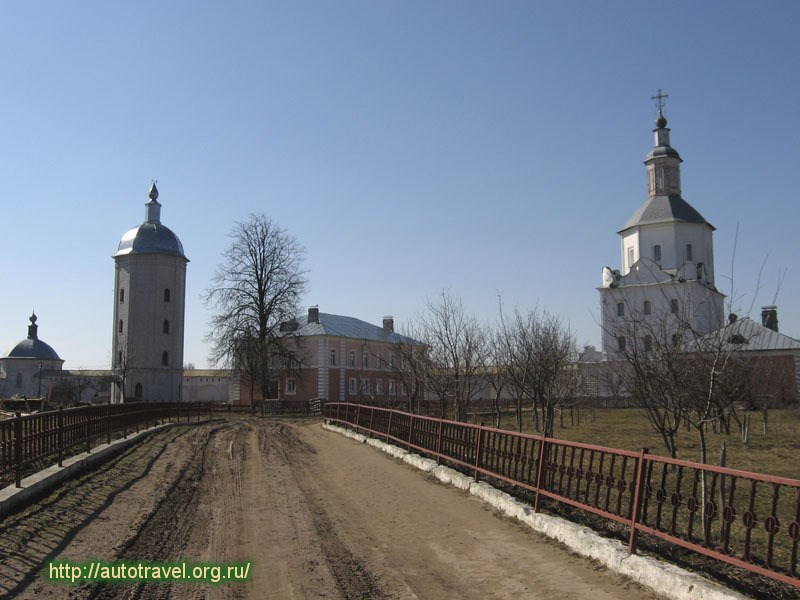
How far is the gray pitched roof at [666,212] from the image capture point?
5962 centimetres

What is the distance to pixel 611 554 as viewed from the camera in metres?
6.45

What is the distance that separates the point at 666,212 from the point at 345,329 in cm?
2978

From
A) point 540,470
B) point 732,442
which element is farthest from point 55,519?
point 732,442

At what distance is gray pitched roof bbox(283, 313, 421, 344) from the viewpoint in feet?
187

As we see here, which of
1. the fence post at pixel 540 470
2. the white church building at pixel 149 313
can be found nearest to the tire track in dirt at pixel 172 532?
the fence post at pixel 540 470

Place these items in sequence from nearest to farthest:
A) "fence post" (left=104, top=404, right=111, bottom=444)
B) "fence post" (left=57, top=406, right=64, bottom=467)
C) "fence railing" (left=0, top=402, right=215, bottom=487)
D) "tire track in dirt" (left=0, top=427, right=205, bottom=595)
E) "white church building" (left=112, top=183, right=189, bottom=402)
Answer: "tire track in dirt" (left=0, top=427, right=205, bottom=595) → "fence railing" (left=0, top=402, right=215, bottom=487) → "fence post" (left=57, top=406, right=64, bottom=467) → "fence post" (left=104, top=404, right=111, bottom=444) → "white church building" (left=112, top=183, right=189, bottom=402)

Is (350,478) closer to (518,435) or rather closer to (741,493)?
(518,435)

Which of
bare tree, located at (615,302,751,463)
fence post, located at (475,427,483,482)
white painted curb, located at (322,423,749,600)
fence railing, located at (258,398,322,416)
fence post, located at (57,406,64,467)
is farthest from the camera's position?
fence railing, located at (258,398,322,416)

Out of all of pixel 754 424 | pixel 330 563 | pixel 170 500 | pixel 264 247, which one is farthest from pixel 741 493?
pixel 264 247

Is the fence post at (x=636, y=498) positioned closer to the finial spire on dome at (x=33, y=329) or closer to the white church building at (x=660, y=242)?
the white church building at (x=660, y=242)

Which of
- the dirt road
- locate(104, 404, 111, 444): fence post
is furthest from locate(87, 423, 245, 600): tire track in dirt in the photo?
locate(104, 404, 111, 444): fence post

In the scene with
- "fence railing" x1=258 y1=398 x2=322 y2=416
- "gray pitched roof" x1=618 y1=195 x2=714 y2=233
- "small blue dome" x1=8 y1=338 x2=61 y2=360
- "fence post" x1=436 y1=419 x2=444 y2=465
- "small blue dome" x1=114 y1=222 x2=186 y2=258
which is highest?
"gray pitched roof" x1=618 y1=195 x2=714 y2=233

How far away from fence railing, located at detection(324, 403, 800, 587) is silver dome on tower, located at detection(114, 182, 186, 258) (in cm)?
4566

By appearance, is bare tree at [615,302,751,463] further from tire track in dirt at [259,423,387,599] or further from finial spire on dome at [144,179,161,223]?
finial spire on dome at [144,179,161,223]
